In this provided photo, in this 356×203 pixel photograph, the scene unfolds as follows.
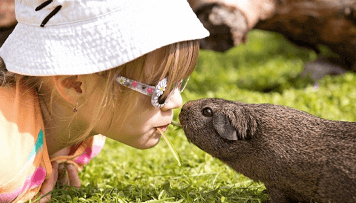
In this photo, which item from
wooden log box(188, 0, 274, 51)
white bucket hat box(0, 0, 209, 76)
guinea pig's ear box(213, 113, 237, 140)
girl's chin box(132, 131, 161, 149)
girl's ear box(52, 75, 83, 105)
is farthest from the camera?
wooden log box(188, 0, 274, 51)

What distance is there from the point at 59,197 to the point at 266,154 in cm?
124

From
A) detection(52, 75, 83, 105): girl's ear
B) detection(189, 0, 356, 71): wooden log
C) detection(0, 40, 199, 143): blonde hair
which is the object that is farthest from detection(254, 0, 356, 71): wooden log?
detection(52, 75, 83, 105): girl's ear

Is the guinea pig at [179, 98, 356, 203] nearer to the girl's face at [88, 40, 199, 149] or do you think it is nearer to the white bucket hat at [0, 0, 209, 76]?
the girl's face at [88, 40, 199, 149]

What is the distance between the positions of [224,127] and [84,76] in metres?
0.80

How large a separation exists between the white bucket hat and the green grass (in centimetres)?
82

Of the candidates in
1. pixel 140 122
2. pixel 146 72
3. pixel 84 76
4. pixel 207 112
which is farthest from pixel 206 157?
pixel 84 76

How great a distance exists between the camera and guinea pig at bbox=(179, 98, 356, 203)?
6.77 ft

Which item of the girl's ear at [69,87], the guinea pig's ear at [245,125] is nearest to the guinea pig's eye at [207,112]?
the guinea pig's ear at [245,125]

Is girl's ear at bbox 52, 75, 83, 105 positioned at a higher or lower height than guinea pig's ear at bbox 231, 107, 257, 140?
higher

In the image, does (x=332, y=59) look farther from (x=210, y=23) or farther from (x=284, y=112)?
(x=284, y=112)

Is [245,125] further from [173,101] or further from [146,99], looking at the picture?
[146,99]

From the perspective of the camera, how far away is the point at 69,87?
2262 mm

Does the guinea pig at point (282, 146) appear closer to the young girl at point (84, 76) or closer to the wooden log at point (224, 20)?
the young girl at point (84, 76)

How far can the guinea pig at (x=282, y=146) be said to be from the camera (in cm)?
206
